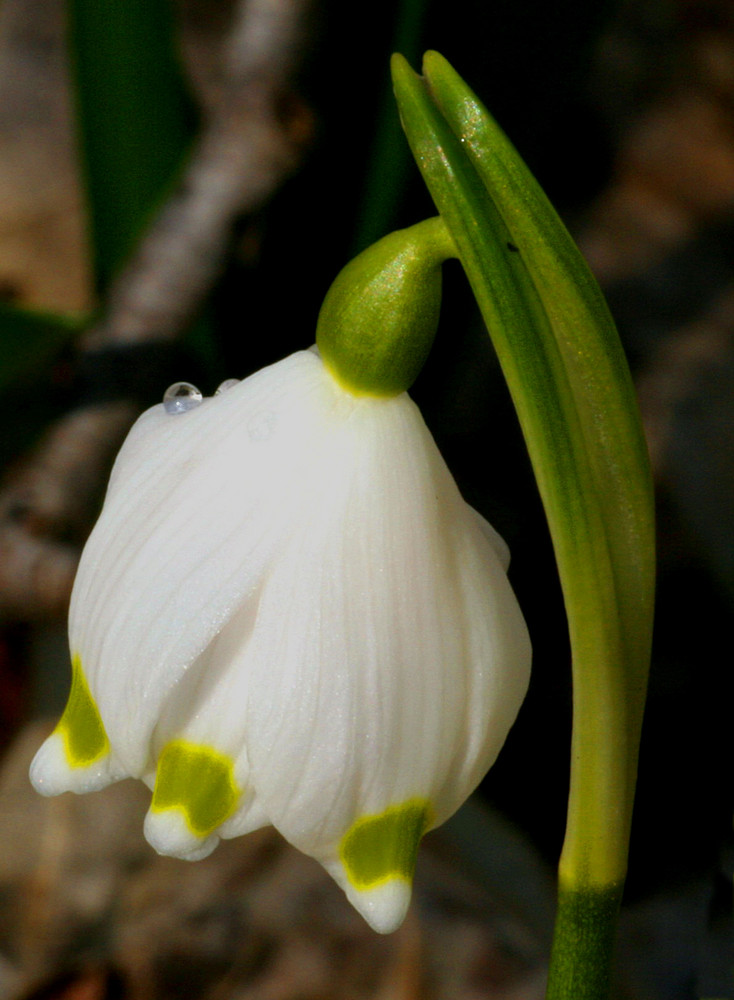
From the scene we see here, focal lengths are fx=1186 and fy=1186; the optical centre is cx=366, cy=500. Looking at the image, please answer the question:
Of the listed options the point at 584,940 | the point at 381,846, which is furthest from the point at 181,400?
the point at 584,940

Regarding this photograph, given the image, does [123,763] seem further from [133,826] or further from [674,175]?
[674,175]

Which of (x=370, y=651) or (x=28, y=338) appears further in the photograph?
(x=28, y=338)

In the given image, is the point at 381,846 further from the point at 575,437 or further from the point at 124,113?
the point at 124,113

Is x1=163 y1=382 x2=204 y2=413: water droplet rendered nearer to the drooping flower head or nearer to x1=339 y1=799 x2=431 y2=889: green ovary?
the drooping flower head

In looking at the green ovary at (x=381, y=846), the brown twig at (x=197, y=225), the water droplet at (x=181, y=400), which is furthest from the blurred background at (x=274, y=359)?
the water droplet at (x=181, y=400)

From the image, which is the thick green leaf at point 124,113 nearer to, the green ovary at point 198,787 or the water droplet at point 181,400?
the water droplet at point 181,400

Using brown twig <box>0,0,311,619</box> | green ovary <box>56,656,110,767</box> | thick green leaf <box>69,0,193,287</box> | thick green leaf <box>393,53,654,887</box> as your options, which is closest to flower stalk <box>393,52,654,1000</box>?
thick green leaf <box>393,53,654,887</box>
